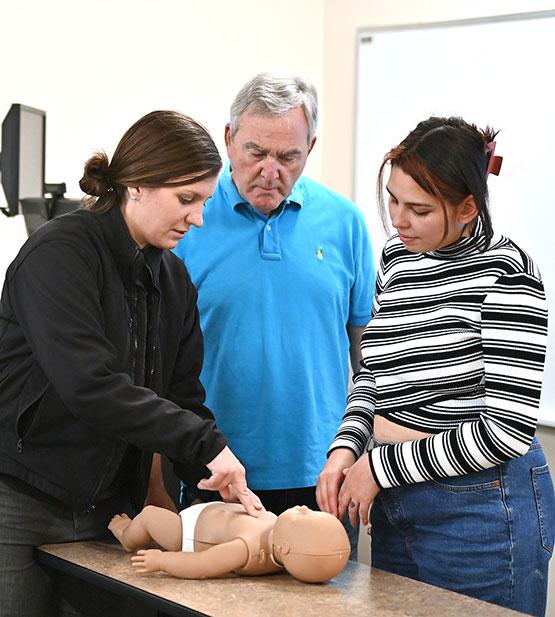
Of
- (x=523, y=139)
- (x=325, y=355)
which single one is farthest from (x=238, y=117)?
(x=523, y=139)

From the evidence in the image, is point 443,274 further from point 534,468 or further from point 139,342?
point 139,342

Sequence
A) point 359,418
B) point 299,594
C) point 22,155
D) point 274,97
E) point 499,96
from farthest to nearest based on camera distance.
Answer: point 499,96 → point 22,155 → point 274,97 → point 359,418 → point 299,594

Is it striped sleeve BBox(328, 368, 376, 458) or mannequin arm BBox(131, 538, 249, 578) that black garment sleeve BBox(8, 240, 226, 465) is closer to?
mannequin arm BBox(131, 538, 249, 578)

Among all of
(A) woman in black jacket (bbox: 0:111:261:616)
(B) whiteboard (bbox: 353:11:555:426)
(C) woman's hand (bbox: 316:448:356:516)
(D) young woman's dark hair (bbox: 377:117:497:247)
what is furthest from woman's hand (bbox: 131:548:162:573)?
(B) whiteboard (bbox: 353:11:555:426)

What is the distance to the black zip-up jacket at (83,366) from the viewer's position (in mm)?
1566

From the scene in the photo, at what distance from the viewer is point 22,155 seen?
2.89m

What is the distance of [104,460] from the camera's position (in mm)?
1666

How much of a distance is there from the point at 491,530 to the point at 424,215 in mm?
517

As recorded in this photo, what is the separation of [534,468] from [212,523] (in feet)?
1.77

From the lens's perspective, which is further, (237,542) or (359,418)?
(359,418)

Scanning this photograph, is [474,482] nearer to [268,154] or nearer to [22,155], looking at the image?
[268,154]

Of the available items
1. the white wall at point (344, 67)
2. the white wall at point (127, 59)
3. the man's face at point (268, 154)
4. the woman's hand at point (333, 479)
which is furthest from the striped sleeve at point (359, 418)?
the white wall at point (344, 67)

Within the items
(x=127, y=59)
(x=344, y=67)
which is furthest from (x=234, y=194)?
(x=344, y=67)

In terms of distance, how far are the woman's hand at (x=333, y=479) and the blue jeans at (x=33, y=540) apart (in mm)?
399
